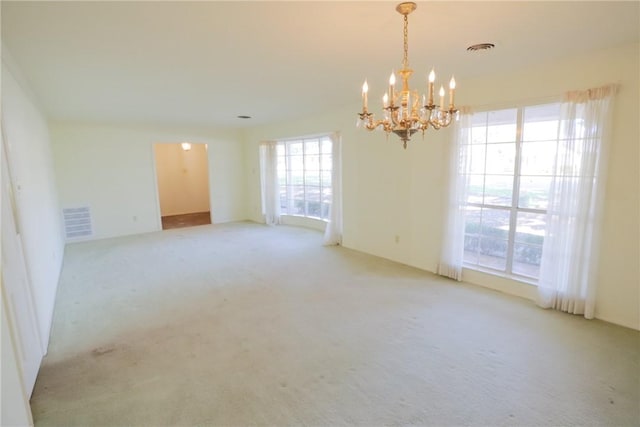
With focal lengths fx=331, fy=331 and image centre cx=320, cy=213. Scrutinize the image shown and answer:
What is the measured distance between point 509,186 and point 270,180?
17.2ft

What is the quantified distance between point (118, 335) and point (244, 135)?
21.0 ft

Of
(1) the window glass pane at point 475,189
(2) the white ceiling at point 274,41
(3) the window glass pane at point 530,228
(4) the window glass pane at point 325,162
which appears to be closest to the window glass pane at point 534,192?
(3) the window glass pane at point 530,228

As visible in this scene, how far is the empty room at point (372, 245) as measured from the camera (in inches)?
81.7

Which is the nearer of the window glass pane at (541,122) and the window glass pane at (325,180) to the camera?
the window glass pane at (541,122)

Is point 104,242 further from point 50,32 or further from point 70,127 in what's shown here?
point 50,32

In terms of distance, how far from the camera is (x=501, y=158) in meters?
3.70

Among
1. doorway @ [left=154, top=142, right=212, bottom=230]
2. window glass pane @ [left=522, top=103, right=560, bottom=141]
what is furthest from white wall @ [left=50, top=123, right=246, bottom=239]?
window glass pane @ [left=522, top=103, right=560, bottom=141]

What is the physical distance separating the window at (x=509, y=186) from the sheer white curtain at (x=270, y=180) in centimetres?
473

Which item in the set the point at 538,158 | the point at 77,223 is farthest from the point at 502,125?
the point at 77,223

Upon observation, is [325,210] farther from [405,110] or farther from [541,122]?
[405,110]

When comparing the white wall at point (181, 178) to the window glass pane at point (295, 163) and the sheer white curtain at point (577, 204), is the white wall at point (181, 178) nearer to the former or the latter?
the window glass pane at point (295, 163)

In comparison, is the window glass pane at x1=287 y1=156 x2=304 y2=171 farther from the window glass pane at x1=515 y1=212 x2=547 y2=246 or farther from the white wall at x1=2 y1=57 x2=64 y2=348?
the window glass pane at x1=515 y1=212 x2=547 y2=246

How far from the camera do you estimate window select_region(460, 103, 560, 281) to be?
11.2 ft

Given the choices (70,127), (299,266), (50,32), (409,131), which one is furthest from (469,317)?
(70,127)
